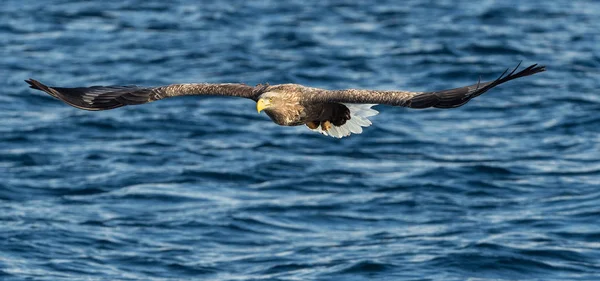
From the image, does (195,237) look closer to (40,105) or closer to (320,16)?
(40,105)

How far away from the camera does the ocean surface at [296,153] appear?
58.5 feet

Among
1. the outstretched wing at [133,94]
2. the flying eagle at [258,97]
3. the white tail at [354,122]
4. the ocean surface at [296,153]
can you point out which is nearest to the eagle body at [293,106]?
the flying eagle at [258,97]

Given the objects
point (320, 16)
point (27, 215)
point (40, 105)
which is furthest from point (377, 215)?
point (320, 16)

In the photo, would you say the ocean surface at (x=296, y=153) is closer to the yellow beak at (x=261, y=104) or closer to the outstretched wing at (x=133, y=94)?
the outstretched wing at (x=133, y=94)

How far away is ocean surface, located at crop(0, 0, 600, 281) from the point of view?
1784 centimetres

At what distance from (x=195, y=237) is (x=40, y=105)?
8.51 m

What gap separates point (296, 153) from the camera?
75.4 feet

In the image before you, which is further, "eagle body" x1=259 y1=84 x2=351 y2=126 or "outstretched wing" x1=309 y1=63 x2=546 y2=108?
"eagle body" x1=259 y1=84 x2=351 y2=126

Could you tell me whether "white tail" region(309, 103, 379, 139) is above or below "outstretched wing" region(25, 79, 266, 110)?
below

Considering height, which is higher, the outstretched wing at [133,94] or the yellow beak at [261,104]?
the outstretched wing at [133,94]

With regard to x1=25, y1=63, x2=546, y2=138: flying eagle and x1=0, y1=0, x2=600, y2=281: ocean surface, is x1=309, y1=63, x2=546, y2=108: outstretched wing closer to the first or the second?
x1=25, y1=63, x2=546, y2=138: flying eagle

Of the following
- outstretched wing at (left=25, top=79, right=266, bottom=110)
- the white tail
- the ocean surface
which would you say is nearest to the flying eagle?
outstretched wing at (left=25, top=79, right=266, bottom=110)

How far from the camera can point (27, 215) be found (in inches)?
760

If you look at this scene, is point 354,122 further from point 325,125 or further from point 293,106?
point 293,106
